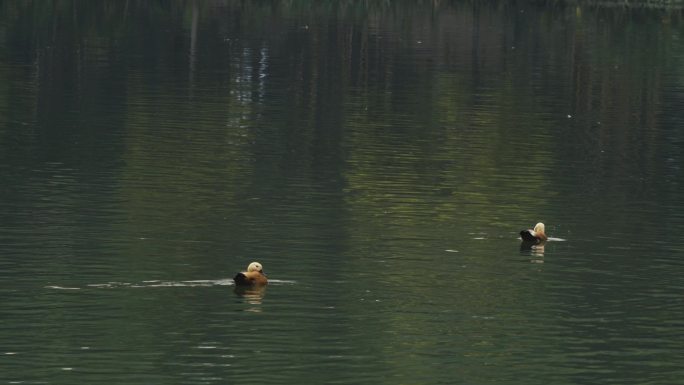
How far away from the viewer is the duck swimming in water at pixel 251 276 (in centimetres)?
3634

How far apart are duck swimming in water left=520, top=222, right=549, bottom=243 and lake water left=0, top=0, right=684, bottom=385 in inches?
16.7

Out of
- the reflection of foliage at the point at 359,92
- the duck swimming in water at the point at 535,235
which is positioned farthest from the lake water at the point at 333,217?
the duck swimming in water at the point at 535,235

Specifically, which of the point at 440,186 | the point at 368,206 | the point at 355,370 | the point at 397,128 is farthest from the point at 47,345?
the point at 397,128

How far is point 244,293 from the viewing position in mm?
36750

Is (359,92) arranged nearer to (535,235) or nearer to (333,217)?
(333,217)

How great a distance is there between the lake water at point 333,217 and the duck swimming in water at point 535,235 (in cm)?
42

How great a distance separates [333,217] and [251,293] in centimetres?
1092

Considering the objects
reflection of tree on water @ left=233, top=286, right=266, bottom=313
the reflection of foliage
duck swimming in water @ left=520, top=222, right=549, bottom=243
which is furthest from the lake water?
duck swimming in water @ left=520, top=222, right=549, bottom=243

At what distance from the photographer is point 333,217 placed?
47.4m

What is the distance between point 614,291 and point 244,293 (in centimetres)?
783

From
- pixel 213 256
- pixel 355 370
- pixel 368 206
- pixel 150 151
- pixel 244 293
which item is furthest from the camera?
pixel 150 151

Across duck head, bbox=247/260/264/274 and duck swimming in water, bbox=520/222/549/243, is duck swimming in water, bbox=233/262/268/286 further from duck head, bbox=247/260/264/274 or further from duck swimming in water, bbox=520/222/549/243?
duck swimming in water, bbox=520/222/549/243

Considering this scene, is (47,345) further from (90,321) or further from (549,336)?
(549,336)

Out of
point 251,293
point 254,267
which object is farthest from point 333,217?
point 254,267
